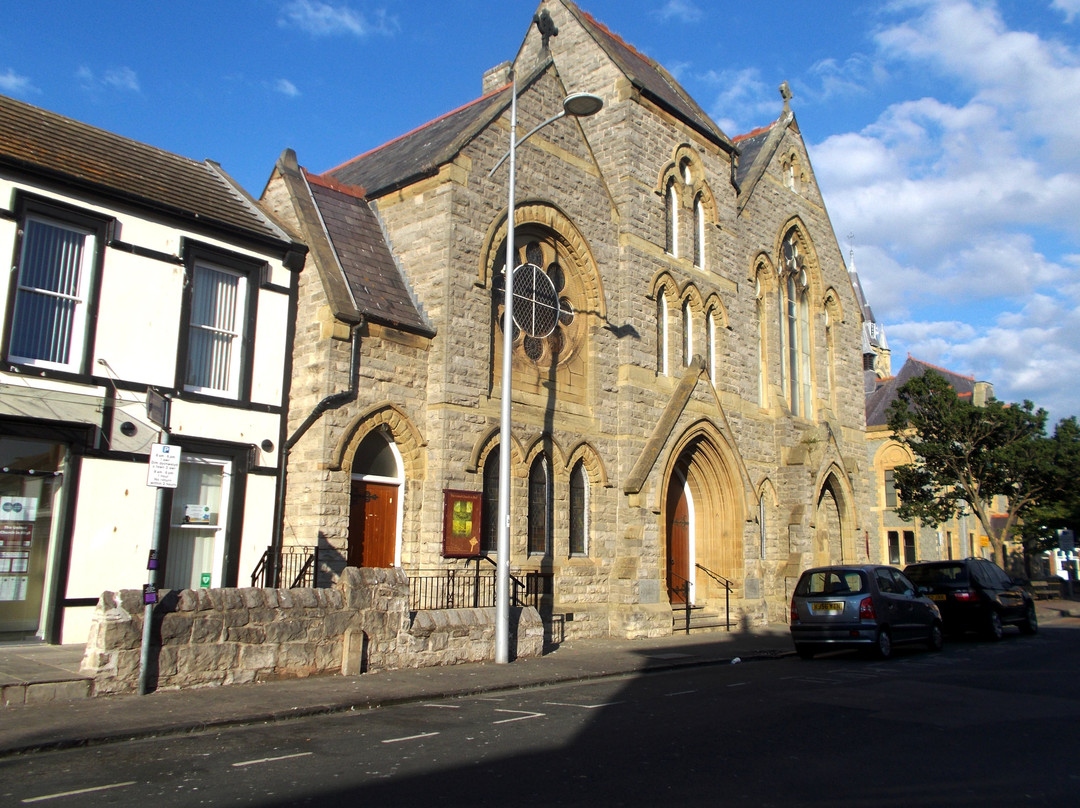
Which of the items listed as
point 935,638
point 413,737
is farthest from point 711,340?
point 413,737

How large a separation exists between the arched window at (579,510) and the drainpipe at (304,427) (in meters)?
5.42

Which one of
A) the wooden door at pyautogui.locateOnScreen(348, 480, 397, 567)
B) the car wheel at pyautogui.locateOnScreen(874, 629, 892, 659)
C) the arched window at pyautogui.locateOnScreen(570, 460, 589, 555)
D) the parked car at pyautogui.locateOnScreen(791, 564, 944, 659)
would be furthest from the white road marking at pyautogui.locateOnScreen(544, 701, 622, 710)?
the arched window at pyautogui.locateOnScreen(570, 460, 589, 555)

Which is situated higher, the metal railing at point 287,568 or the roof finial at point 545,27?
the roof finial at point 545,27

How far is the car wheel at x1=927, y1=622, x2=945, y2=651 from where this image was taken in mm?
16266

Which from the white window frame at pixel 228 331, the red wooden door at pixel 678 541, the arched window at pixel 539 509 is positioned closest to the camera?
the white window frame at pixel 228 331

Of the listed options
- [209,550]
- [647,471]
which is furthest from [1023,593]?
[209,550]

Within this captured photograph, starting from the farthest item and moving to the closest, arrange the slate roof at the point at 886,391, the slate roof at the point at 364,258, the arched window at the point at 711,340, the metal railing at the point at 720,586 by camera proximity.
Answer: the slate roof at the point at 886,391 → the arched window at the point at 711,340 → the metal railing at the point at 720,586 → the slate roof at the point at 364,258

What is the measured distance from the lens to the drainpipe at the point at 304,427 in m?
13.8

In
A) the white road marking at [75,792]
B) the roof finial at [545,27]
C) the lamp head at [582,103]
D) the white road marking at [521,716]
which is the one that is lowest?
the white road marking at [75,792]

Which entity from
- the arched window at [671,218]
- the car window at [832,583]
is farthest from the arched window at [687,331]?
the car window at [832,583]

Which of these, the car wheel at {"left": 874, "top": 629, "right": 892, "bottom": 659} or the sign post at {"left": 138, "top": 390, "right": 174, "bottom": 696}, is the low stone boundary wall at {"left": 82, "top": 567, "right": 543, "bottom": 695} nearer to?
the sign post at {"left": 138, "top": 390, "right": 174, "bottom": 696}

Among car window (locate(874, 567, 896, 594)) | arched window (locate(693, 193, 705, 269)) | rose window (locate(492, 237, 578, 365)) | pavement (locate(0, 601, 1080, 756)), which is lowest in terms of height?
pavement (locate(0, 601, 1080, 756))

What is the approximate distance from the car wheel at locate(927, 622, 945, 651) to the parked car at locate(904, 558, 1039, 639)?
275 centimetres

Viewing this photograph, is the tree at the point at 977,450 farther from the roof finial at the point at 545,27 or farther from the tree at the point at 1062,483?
the roof finial at the point at 545,27
